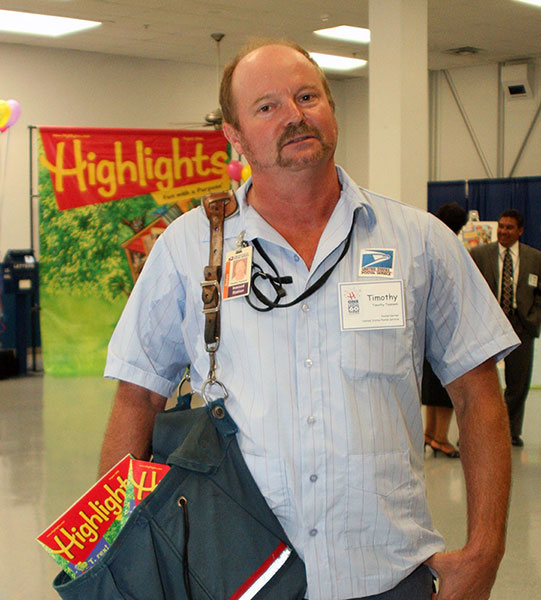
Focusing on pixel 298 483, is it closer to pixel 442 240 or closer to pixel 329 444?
pixel 329 444

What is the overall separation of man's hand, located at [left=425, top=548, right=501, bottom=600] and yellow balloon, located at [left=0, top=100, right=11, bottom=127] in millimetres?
8149

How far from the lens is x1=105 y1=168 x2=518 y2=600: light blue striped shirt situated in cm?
139

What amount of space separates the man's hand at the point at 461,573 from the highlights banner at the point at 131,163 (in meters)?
8.81

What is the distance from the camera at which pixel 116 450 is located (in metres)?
1.60

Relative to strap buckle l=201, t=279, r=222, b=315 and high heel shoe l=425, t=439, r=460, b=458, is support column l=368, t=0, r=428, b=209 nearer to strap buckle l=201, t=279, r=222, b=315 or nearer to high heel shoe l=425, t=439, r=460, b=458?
high heel shoe l=425, t=439, r=460, b=458

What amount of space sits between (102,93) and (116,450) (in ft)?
34.2

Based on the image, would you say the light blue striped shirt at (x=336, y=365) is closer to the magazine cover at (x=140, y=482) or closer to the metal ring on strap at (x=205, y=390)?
the metal ring on strap at (x=205, y=390)

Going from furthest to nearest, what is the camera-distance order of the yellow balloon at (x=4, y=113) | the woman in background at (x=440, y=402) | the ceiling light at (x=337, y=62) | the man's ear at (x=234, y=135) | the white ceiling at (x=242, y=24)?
the ceiling light at (x=337, y=62) < the white ceiling at (x=242, y=24) < the yellow balloon at (x=4, y=113) < the woman in background at (x=440, y=402) < the man's ear at (x=234, y=135)

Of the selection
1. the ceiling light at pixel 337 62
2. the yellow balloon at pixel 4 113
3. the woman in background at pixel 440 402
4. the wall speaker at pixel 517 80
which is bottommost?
the woman in background at pixel 440 402

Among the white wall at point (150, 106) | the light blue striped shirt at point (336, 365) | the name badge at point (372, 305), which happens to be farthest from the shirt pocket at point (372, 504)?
the white wall at point (150, 106)

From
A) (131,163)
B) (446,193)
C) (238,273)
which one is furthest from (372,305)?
(446,193)

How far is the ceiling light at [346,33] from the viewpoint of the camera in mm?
10414

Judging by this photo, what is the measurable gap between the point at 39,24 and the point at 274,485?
9.41m

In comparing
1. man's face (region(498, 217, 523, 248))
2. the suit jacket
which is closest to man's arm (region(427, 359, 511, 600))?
the suit jacket
